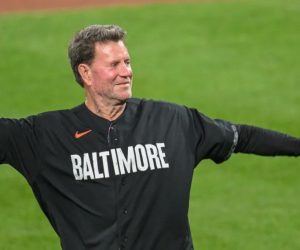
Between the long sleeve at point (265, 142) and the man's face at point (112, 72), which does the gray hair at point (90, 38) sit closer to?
the man's face at point (112, 72)

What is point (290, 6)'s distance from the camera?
Answer: 43.9 ft

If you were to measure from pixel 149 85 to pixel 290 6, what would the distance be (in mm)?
4043

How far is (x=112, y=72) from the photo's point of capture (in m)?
3.63

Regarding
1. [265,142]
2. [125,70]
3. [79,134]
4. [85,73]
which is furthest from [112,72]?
[265,142]

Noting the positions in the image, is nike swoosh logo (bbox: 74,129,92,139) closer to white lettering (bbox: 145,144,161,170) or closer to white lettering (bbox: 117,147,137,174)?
white lettering (bbox: 117,147,137,174)

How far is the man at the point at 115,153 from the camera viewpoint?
3527 millimetres

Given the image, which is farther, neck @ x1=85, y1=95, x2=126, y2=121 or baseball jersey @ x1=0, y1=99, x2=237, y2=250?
neck @ x1=85, y1=95, x2=126, y2=121

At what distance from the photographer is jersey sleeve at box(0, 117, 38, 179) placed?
3.61 meters

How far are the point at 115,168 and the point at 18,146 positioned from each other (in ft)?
1.50

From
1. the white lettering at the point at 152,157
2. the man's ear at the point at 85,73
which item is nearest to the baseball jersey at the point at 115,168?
the white lettering at the point at 152,157

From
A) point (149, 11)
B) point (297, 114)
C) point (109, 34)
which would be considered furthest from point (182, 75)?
point (109, 34)

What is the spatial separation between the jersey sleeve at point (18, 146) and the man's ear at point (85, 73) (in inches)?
14.2

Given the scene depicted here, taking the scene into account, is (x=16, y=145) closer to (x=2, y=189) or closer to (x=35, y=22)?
(x=2, y=189)

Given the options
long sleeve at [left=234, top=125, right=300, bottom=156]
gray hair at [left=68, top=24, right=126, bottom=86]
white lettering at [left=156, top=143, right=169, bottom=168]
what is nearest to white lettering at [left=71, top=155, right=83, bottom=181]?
white lettering at [left=156, top=143, right=169, bottom=168]
